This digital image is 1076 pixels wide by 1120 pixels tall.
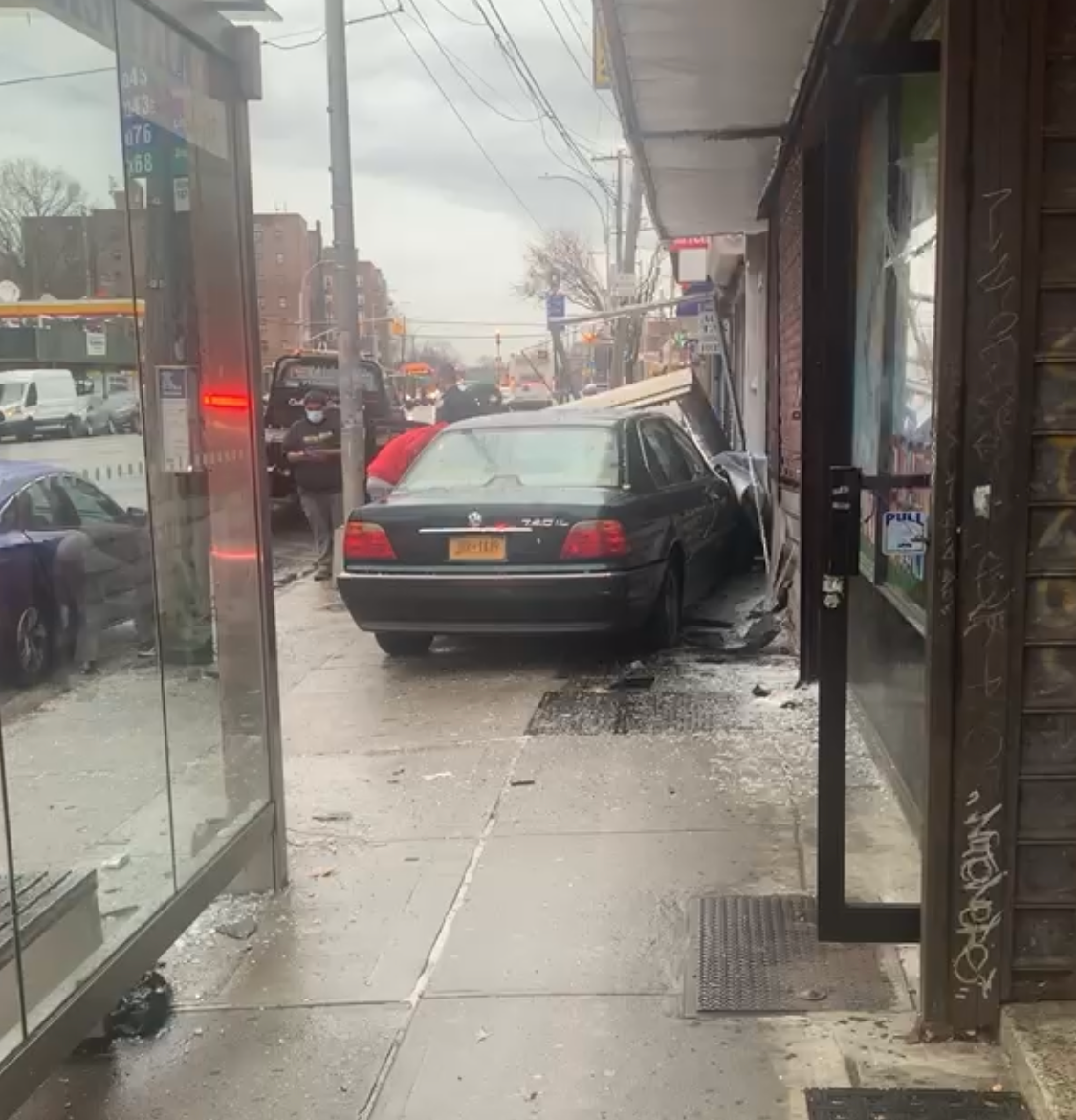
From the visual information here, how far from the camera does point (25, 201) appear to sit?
347 centimetres

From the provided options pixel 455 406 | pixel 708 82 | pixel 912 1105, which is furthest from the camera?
pixel 455 406

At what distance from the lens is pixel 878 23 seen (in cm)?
479

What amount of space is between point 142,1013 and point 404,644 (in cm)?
476

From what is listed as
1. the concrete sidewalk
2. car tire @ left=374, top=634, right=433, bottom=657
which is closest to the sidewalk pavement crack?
the concrete sidewalk

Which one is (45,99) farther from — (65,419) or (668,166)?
(668,166)

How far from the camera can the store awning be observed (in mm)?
5184

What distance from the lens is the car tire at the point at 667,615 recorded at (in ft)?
26.1

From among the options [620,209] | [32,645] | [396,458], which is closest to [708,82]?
[32,645]

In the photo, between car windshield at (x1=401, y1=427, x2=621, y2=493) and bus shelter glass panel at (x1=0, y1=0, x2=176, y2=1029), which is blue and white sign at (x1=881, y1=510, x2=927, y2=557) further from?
car windshield at (x1=401, y1=427, x2=621, y2=493)

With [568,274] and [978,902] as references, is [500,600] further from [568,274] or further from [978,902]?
[568,274]

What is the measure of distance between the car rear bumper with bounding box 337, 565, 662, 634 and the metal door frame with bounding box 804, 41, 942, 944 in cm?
376

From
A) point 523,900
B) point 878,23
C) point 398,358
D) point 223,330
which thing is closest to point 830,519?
point 523,900

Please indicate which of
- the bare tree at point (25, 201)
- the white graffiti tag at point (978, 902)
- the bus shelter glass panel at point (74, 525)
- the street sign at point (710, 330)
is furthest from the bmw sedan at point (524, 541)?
the street sign at point (710, 330)

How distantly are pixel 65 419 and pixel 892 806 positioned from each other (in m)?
3.30
